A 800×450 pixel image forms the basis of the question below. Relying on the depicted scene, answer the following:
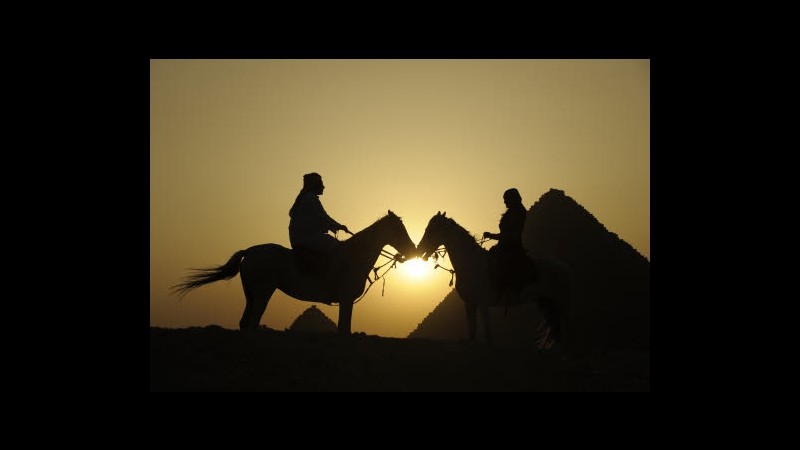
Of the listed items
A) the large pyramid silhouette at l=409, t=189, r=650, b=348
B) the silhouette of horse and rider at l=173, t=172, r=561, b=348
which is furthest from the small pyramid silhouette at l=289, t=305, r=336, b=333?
the silhouette of horse and rider at l=173, t=172, r=561, b=348

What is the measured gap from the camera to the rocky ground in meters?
11.4

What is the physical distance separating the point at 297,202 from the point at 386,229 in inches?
54.4

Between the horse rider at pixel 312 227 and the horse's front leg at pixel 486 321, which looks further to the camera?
the horse rider at pixel 312 227

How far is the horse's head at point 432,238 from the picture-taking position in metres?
14.1

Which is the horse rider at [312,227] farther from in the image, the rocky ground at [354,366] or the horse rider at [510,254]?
the horse rider at [510,254]

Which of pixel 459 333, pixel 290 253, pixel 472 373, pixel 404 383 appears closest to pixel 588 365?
pixel 472 373

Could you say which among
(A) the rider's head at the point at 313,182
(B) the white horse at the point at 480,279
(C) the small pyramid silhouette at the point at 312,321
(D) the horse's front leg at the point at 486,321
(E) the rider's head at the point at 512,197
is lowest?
(C) the small pyramid silhouette at the point at 312,321

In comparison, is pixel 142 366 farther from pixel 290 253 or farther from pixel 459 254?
pixel 459 254

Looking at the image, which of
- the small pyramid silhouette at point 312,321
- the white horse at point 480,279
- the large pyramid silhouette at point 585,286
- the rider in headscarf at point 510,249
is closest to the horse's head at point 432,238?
the white horse at point 480,279

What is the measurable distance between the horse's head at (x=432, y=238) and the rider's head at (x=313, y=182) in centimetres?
171

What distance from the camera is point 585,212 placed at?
44031 mm

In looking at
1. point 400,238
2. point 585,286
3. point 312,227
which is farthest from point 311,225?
point 585,286

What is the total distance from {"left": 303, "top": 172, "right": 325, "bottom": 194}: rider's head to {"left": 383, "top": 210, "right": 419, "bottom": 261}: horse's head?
1.12 meters

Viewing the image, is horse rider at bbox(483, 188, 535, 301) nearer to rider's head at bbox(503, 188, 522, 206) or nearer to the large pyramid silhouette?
rider's head at bbox(503, 188, 522, 206)
